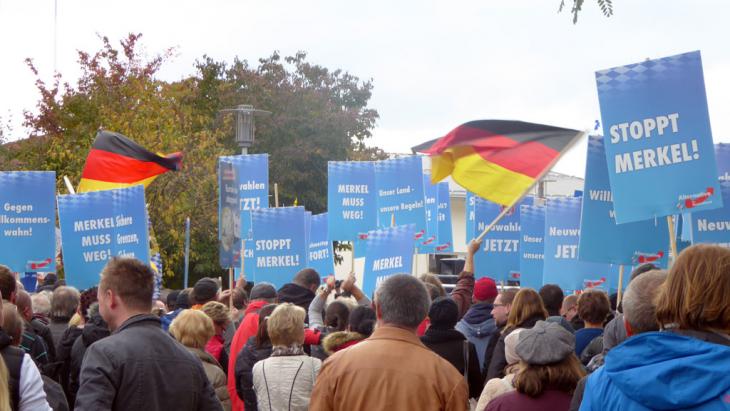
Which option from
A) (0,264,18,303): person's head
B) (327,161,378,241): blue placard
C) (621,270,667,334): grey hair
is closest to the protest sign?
(327,161,378,241): blue placard

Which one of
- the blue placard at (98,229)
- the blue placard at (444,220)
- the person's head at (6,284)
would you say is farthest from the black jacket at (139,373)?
the blue placard at (444,220)

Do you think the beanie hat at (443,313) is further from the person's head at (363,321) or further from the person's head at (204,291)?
the person's head at (204,291)

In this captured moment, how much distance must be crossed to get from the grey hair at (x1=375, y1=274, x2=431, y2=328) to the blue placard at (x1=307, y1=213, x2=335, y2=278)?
12884 millimetres

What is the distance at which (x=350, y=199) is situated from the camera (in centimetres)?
1794

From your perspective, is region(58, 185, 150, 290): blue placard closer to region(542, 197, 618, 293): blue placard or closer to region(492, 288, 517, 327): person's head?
region(542, 197, 618, 293): blue placard

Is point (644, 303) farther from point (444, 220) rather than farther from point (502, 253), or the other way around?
point (444, 220)

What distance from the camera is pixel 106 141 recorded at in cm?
1440

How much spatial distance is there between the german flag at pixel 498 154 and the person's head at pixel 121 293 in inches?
232

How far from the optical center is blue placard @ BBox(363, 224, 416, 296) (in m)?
14.4

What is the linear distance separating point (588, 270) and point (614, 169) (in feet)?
14.8

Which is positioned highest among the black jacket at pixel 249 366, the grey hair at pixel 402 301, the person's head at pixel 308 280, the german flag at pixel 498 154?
the german flag at pixel 498 154

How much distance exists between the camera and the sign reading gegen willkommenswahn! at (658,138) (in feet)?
29.1

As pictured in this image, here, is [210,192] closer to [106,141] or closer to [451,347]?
[106,141]

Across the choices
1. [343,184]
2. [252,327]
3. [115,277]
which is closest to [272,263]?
[343,184]
